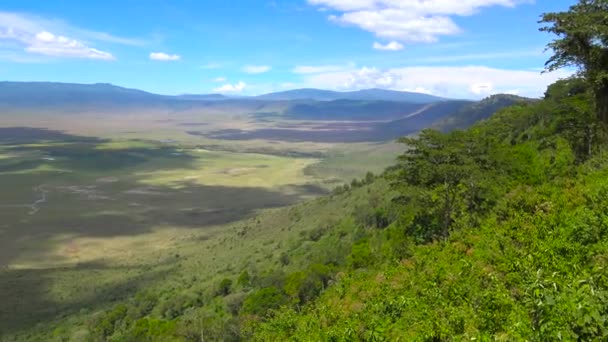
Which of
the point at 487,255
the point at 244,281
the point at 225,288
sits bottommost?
the point at 225,288

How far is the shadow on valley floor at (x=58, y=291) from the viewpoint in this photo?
43969mm

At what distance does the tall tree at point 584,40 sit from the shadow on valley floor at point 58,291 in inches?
1610

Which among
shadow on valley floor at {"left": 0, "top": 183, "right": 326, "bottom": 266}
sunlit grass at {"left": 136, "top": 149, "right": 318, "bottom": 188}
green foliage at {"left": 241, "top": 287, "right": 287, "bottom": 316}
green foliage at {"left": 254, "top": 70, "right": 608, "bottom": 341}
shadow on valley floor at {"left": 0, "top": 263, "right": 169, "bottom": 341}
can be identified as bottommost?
shadow on valley floor at {"left": 0, "top": 263, "right": 169, "bottom": 341}

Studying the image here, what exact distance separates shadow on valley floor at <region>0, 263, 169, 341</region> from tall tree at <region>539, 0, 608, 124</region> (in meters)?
40.9

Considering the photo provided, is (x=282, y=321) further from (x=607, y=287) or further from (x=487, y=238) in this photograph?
(x=607, y=287)

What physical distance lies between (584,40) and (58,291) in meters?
51.1

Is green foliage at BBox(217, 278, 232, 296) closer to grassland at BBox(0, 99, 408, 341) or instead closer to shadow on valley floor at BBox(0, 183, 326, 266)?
grassland at BBox(0, 99, 408, 341)

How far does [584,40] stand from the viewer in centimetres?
1945

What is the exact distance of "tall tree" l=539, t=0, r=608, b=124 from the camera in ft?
61.6

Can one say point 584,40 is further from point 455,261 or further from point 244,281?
point 244,281

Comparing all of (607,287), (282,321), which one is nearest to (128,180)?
(282,321)

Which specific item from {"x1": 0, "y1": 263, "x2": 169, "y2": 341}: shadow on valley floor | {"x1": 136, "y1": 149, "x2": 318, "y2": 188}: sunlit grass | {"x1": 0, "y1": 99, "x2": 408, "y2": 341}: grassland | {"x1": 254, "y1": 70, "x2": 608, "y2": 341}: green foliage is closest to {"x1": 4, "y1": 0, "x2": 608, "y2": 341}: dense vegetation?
{"x1": 254, "y1": 70, "x2": 608, "y2": 341}: green foliage

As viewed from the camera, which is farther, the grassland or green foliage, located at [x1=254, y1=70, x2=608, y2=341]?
the grassland

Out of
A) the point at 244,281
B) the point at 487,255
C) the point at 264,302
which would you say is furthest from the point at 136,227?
the point at 487,255
